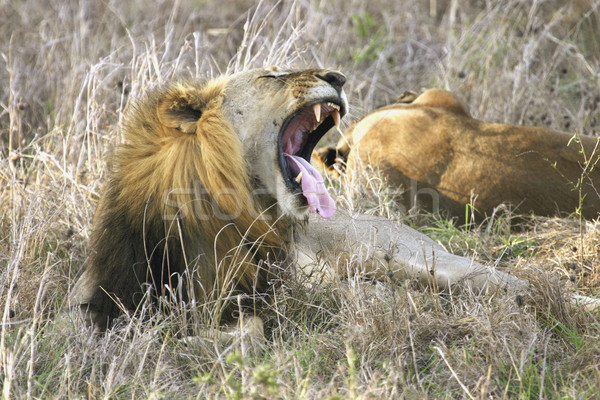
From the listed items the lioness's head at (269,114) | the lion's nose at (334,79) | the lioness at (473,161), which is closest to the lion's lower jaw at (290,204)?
the lioness's head at (269,114)

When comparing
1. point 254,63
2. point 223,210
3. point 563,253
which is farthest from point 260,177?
point 254,63

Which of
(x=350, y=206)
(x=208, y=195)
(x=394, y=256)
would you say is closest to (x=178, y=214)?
(x=208, y=195)

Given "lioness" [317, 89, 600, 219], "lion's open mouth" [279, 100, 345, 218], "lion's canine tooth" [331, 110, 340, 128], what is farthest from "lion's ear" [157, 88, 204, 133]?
"lioness" [317, 89, 600, 219]

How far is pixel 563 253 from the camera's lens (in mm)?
4102

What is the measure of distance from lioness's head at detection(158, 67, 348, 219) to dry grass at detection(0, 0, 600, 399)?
39cm

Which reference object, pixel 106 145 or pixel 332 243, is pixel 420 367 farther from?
pixel 106 145

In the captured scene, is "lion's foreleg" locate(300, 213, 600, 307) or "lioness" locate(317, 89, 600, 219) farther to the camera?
"lioness" locate(317, 89, 600, 219)

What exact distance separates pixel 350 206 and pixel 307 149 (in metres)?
0.67

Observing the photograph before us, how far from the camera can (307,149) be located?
12.2ft

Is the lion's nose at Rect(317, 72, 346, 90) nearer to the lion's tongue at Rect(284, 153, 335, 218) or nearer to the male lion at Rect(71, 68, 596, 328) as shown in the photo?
the male lion at Rect(71, 68, 596, 328)

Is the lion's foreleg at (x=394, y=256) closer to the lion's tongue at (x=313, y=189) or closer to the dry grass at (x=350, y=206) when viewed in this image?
the dry grass at (x=350, y=206)

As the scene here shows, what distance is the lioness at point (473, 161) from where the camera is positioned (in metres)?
4.46

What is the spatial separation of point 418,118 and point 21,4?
4676 mm

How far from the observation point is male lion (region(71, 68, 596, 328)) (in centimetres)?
317
